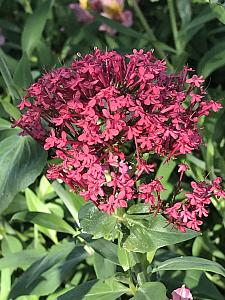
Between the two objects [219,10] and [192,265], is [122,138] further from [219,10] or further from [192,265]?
[219,10]

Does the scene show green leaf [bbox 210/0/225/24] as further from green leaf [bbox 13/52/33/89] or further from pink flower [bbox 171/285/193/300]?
pink flower [bbox 171/285/193/300]

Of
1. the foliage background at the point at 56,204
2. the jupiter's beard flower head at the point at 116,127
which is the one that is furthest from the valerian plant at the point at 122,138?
the foliage background at the point at 56,204

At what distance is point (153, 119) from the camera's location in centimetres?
107

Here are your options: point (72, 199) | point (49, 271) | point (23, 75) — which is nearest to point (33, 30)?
point (23, 75)

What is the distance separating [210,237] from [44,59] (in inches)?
28.2

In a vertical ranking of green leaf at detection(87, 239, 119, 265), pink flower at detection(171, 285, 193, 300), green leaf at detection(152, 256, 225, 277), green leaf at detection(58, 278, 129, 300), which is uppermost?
green leaf at detection(87, 239, 119, 265)

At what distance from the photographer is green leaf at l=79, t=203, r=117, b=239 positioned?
1.17m

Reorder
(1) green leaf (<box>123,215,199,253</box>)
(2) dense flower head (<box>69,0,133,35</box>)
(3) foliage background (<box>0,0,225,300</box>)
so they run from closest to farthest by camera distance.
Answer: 1. (1) green leaf (<box>123,215,199,253</box>)
2. (3) foliage background (<box>0,0,225,300</box>)
3. (2) dense flower head (<box>69,0,133,35</box>)

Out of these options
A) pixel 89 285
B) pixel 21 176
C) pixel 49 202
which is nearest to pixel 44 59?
pixel 49 202

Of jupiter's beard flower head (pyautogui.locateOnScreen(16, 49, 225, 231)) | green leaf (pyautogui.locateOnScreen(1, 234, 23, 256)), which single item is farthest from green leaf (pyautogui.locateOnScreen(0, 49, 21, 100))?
green leaf (pyautogui.locateOnScreen(1, 234, 23, 256))

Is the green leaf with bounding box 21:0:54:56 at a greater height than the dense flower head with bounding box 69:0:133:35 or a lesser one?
greater

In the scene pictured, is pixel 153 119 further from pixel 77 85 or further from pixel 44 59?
pixel 44 59

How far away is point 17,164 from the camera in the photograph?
4.64 ft

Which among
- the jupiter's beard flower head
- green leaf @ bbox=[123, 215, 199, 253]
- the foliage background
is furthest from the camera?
the foliage background
